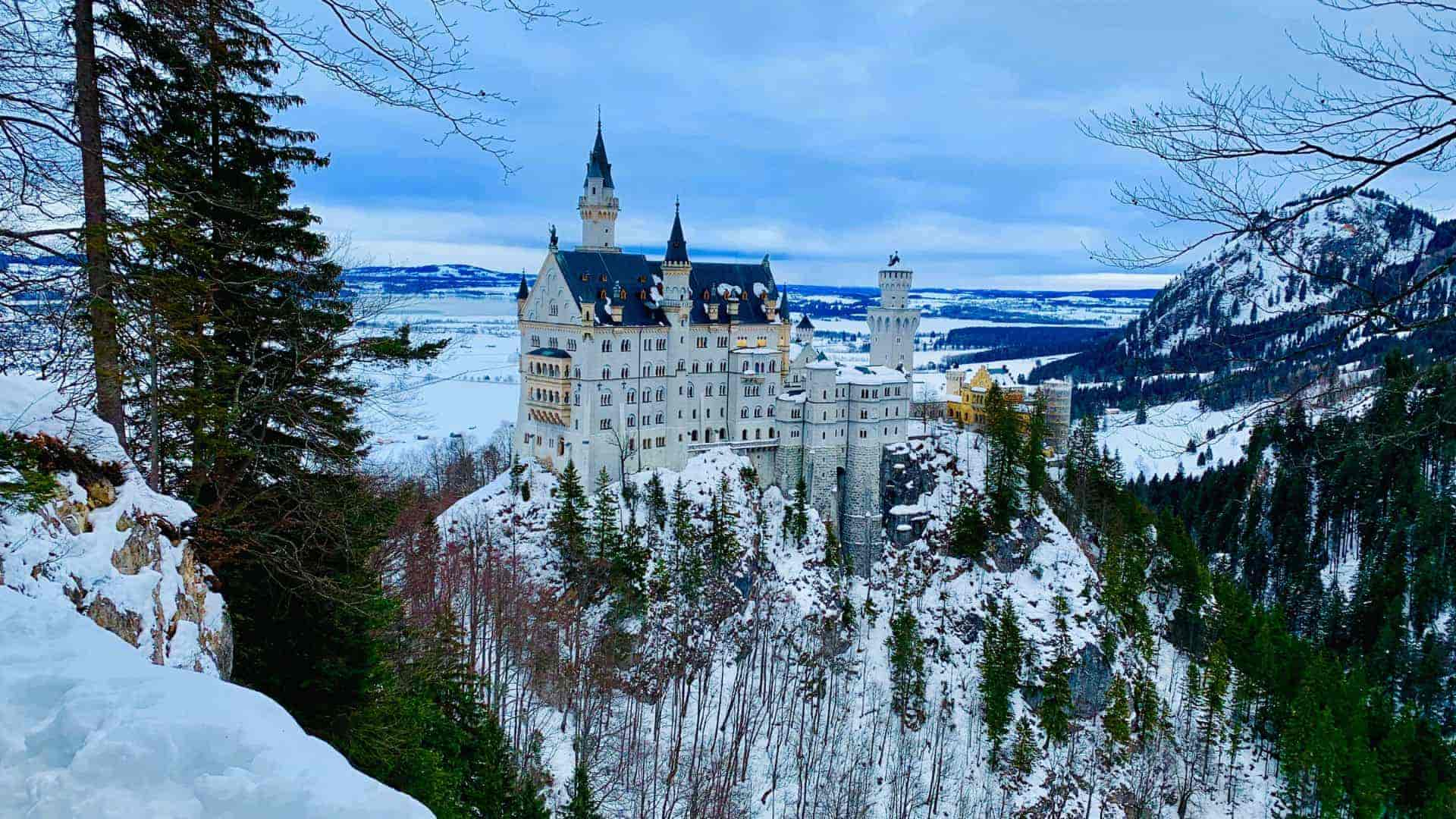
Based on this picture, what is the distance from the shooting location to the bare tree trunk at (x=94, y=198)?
366 inches

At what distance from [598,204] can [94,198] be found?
4575 cm

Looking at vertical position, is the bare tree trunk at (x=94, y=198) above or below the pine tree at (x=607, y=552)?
above

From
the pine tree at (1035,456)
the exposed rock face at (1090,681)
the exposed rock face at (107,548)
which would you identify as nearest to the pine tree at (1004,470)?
the pine tree at (1035,456)

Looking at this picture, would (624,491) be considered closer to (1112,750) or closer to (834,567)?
(834,567)

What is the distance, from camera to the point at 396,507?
52.7ft

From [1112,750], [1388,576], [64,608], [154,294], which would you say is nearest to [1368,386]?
[64,608]

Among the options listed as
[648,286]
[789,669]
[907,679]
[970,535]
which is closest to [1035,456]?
[970,535]

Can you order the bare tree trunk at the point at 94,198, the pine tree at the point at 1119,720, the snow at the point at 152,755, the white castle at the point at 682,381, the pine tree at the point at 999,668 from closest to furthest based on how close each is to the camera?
the snow at the point at 152,755 < the bare tree trunk at the point at 94,198 < the pine tree at the point at 999,668 < the pine tree at the point at 1119,720 < the white castle at the point at 682,381

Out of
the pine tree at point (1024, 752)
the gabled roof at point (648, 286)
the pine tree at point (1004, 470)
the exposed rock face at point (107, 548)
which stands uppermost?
the gabled roof at point (648, 286)

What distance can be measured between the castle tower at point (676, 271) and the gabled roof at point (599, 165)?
5.56m

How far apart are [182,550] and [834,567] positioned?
44.7 metres

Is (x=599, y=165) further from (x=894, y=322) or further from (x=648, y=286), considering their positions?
(x=894, y=322)

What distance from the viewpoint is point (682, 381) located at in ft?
176

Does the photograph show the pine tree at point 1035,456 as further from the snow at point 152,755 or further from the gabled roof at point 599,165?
the snow at point 152,755
